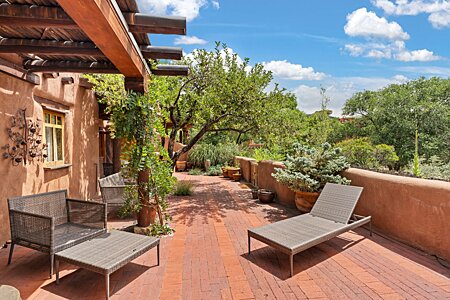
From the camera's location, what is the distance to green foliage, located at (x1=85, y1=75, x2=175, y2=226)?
433 centimetres

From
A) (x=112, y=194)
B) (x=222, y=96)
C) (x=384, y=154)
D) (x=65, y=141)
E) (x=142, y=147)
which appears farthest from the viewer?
(x=384, y=154)

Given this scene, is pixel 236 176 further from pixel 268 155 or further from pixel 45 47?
pixel 45 47

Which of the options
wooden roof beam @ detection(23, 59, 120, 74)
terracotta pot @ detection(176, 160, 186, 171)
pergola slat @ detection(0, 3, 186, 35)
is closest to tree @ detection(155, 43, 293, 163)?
wooden roof beam @ detection(23, 59, 120, 74)

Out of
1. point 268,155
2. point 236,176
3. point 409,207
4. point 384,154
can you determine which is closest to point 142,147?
point 409,207

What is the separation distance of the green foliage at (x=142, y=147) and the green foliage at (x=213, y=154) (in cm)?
1075

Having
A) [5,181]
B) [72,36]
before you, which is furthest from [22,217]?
[72,36]

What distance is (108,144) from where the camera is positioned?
10156 millimetres

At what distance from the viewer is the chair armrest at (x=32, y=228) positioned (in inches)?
→ 121

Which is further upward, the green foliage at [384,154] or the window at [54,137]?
the window at [54,137]

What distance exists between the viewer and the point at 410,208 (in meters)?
4.00

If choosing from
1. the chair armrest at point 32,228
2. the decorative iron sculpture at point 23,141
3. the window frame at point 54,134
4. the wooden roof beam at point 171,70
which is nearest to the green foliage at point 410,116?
the wooden roof beam at point 171,70

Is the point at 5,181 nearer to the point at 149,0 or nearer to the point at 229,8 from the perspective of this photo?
the point at 149,0

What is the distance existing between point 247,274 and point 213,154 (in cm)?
1246

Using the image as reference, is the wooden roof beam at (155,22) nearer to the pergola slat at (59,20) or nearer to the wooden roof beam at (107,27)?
the pergola slat at (59,20)
